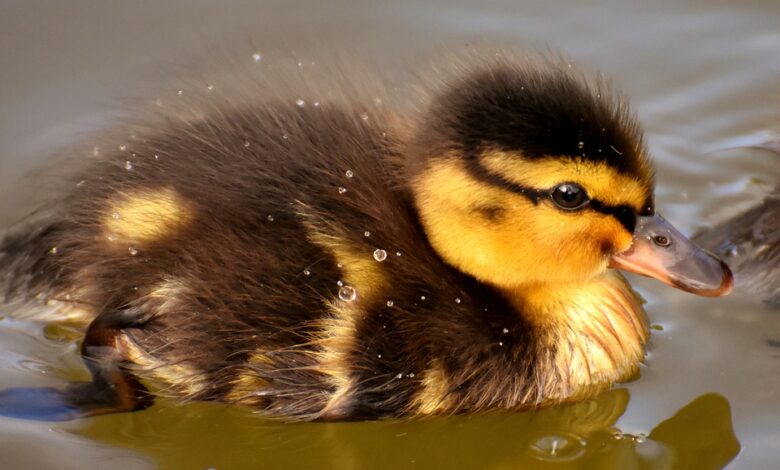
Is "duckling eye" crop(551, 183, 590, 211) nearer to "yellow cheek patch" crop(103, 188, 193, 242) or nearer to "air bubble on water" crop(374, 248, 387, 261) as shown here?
"air bubble on water" crop(374, 248, 387, 261)

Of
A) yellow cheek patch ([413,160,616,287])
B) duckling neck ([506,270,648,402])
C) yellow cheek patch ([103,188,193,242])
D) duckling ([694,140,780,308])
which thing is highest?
yellow cheek patch ([103,188,193,242])

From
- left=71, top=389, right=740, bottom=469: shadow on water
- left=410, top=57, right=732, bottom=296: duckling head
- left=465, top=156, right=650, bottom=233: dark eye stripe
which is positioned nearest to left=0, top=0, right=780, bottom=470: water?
left=71, top=389, right=740, bottom=469: shadow on water

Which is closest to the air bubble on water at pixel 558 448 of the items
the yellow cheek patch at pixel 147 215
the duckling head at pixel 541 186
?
the duckling head at pixel 541 186

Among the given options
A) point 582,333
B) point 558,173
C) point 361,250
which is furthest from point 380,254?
point 582,333

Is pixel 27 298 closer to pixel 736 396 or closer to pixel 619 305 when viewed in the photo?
pixel 619 305

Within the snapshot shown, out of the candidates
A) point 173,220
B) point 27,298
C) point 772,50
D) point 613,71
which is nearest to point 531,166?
point 173,220

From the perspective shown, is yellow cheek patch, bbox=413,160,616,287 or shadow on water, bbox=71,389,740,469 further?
shadow on water, bbox=71,389,740,469

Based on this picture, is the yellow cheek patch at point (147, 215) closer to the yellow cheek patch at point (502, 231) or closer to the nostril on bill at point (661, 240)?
the yellow cheek patch at point (502, 231)
